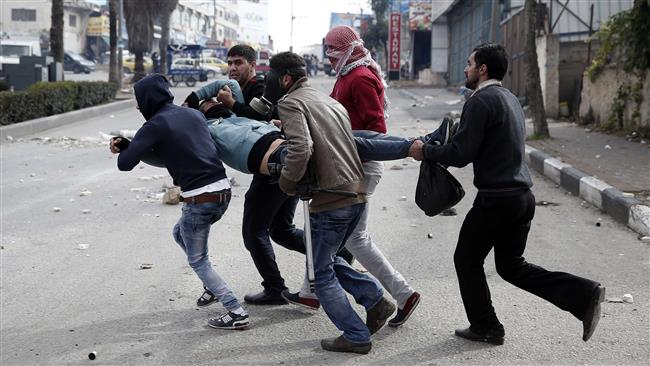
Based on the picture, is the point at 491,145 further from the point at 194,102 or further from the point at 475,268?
the point at 194,102

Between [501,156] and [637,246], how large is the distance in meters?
3.50

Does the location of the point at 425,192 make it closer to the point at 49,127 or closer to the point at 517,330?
→ the point at 517,330

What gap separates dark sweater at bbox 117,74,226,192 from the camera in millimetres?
4938

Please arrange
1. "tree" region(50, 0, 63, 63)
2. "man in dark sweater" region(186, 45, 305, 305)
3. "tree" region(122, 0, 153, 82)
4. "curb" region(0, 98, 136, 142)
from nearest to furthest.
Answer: "man in dark sweater" region(186, 45, 305, 305) < "curb" region(0, 98, 136, 142) < "tree" region(50, 0, 63, 63) < "tree" region(122, 0, 153, 82)

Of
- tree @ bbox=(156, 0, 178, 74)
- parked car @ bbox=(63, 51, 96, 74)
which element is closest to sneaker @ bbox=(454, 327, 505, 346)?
tree @ bbox=(156, 0, 178, 74)

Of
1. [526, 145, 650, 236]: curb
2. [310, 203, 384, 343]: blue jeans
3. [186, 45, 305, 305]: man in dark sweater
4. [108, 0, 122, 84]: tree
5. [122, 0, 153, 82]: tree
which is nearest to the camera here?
[310, 203, 384, 343]: blue jeans

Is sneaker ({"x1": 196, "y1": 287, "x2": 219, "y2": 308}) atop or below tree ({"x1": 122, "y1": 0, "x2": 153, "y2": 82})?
below

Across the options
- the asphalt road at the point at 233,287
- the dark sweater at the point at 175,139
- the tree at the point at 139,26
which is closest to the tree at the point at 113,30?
the tree at the point at 139,26

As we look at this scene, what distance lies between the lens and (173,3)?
1612 inches

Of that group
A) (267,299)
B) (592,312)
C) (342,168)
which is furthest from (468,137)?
(267,299)

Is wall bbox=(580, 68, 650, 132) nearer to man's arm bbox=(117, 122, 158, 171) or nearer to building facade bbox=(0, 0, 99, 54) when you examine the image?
man's arm bbox=(117, 122, 158, 171)

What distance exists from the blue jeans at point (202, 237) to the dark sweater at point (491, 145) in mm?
1404

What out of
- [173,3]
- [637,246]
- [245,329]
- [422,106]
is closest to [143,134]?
[245,329]

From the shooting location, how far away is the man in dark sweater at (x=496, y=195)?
14.9 feet
